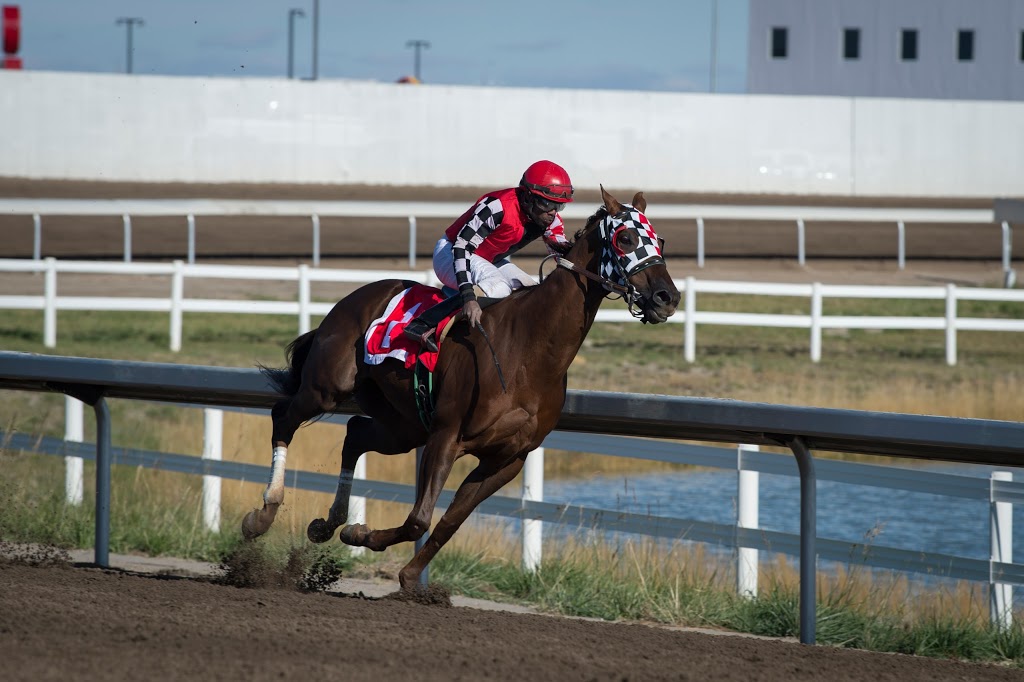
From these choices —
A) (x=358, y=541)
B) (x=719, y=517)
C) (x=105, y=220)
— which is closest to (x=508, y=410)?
(x=358, y=541)

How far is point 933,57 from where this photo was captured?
4975 centimetres

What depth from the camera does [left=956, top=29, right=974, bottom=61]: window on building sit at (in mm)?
49656

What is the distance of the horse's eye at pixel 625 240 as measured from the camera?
18.2ft

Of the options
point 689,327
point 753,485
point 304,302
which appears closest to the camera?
point 753,485

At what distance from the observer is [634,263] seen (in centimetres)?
550

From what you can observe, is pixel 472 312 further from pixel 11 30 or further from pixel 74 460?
pixel 11 30

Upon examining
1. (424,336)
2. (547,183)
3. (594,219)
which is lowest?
(424,336)

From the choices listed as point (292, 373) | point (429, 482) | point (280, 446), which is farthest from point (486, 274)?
point (280, 446)

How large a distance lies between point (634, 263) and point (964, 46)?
158ft

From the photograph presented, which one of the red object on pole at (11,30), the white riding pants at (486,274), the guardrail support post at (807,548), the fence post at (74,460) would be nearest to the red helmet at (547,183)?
the white riding pants at (486,274)

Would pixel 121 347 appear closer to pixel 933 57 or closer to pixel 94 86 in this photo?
pixel 94 86

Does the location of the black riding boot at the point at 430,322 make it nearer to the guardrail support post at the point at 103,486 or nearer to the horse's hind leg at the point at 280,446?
the horse's hind leg at the point at 280,446

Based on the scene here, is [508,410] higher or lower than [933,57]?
lower

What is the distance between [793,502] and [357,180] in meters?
27.8
